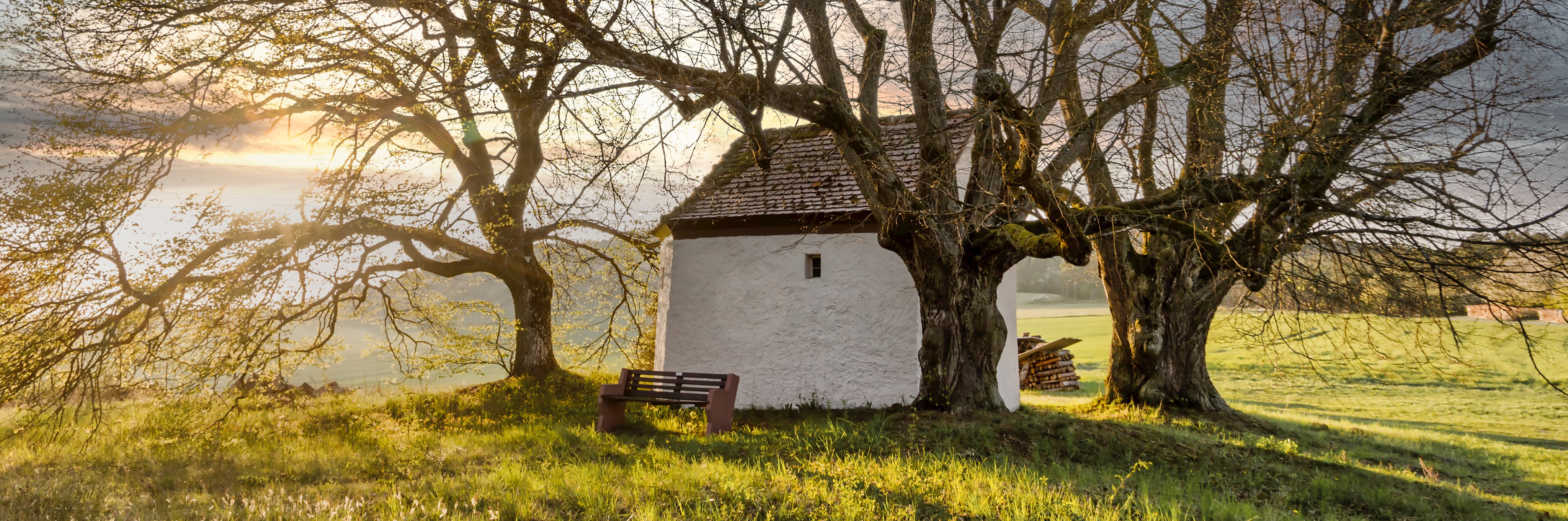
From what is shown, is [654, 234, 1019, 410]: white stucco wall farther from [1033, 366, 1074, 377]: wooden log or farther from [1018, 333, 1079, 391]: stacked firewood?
[1033, 366, 1074, 377]: wooden log

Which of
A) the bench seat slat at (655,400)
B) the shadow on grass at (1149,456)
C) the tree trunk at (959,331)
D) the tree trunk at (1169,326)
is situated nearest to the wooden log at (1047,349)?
the tree trunk at (1169,326)

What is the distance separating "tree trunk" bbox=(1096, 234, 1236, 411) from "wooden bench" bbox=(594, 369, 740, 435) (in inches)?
267

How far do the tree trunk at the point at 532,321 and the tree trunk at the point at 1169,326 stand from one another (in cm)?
1048

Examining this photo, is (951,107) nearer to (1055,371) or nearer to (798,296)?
(798,296)

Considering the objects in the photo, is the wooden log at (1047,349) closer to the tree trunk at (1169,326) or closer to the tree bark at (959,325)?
the tree trunk at (1169,326)

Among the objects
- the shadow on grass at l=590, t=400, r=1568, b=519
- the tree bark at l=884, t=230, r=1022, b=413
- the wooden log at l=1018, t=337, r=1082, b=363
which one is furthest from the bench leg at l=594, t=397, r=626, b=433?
the wooden log at l=1018, t=337, r=1082, b=363

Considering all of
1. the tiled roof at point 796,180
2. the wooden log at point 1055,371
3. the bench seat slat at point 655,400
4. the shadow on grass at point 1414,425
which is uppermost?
the tiled roof at point 796,180

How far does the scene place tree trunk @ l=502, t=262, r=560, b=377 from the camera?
47.7ft

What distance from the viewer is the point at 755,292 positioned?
468 inches

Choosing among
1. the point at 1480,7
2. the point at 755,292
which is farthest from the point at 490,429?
the point at 1480,7

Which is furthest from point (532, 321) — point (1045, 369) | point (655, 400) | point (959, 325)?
point (1045, 369)

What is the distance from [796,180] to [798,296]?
2199 mm

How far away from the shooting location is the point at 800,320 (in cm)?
1155

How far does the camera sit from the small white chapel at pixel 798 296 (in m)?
11.1
